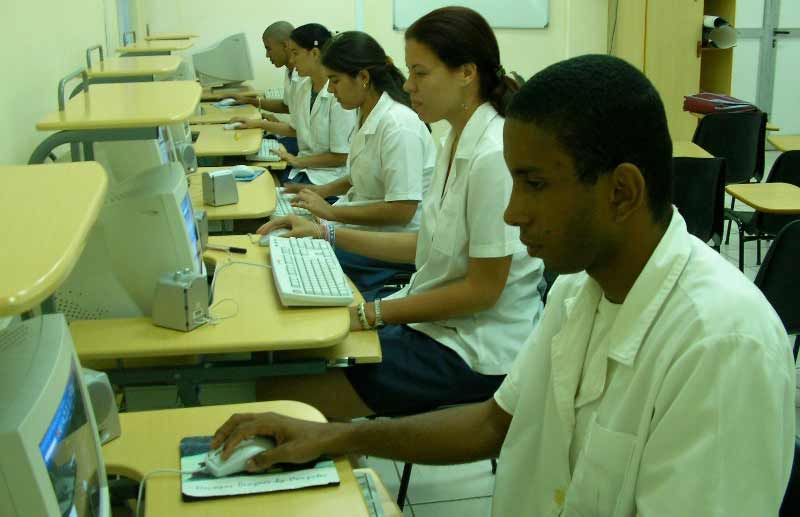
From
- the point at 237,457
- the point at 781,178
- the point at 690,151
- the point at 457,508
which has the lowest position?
the point at 457,508

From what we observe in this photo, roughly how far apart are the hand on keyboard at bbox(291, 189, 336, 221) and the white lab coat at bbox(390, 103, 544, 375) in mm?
889

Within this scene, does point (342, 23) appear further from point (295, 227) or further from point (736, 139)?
point (295, 227)

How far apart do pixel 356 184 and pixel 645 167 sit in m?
2.29

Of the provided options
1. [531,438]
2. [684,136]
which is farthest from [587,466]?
→ [684,136]

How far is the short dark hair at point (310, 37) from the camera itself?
15.1ft

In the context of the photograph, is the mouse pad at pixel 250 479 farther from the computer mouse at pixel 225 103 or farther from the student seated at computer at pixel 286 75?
the computer mouse at pixel 225 103

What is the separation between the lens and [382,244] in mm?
2693

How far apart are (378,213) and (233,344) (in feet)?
4.27

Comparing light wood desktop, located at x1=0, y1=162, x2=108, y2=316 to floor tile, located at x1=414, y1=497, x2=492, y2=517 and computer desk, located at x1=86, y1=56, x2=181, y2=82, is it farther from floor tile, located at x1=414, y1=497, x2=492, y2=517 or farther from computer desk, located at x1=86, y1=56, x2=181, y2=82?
floor tile, located at x1=414, y1=497, x2=492, y2=517

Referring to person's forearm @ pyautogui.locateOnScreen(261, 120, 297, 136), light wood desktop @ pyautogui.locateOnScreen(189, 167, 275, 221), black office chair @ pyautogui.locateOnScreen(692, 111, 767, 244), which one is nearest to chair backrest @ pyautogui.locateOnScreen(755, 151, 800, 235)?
black office chair @ pyautogui.locateOnScreen(692, 111, 767, 244)

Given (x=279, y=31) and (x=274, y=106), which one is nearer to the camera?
(x=274, y=106)

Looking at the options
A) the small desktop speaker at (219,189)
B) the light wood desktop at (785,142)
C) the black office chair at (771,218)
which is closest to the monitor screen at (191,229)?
the small desktop speaker at (219,189)

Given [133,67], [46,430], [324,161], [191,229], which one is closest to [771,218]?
[324,161]

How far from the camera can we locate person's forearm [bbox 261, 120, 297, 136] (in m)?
4.96
